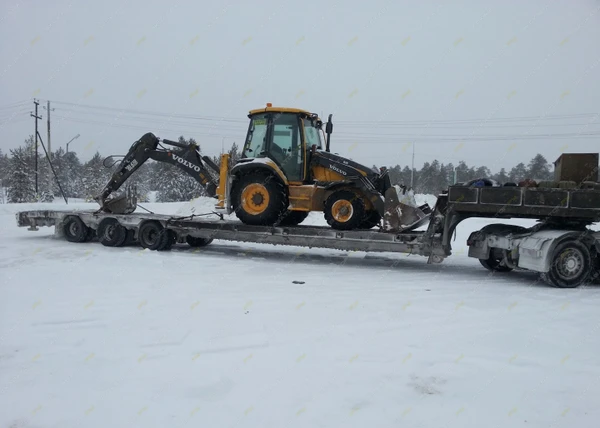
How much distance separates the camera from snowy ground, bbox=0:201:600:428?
129 inches

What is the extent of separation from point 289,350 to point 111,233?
790cm

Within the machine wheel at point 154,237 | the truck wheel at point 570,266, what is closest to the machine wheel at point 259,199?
the machine wheel at point 154,237

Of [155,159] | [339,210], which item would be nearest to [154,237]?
[155,159]

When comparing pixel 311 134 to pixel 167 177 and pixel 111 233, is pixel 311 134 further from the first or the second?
pixel 167 177

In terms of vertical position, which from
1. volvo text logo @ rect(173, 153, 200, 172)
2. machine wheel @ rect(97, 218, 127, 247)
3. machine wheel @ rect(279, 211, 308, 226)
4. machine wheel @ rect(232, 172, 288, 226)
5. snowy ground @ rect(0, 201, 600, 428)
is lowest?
snowy ground @ rect(0, 201, 600, 428)

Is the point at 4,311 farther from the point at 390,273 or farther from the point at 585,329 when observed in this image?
the point at 585,329

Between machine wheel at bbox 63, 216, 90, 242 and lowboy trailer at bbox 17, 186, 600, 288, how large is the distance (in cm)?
87

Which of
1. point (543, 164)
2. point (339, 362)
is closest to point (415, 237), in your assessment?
point (339, 362)

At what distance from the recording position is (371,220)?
9766mm

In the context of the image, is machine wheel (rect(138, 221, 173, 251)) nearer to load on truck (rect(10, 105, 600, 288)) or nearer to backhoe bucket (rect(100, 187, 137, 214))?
load on truck (rect(10, 105, 600, 288))

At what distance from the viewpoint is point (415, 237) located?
27.8ft

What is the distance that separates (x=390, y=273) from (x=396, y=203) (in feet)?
4.35

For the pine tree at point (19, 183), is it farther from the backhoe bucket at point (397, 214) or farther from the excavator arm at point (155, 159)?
the backhoe bucket at point (397, 214)

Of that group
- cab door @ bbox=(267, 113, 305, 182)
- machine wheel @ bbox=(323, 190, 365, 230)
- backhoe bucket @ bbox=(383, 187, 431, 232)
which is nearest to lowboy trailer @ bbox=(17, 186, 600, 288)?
backhoe bucket @ bbox=(383, 187, 431, 232)
